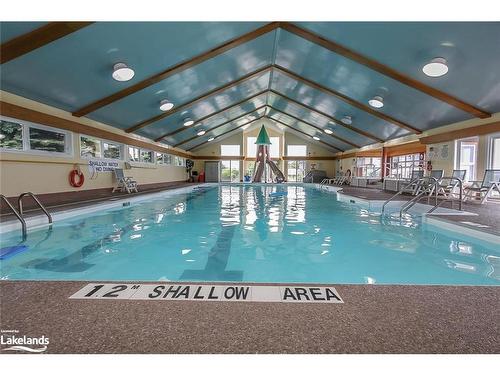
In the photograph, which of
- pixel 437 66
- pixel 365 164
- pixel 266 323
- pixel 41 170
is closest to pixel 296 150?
pixel 365 164

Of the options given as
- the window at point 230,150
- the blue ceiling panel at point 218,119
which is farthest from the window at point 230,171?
the blue ceiling panel at point 218,119

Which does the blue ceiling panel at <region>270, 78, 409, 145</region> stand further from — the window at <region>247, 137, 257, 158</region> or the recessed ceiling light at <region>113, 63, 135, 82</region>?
the window at <region>247, 137, 257, 158</region>

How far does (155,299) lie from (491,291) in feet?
7.02

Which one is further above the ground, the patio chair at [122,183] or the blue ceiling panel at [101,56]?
the blue ceiling panel at [101,56]

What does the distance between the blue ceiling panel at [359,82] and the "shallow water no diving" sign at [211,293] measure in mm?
6715

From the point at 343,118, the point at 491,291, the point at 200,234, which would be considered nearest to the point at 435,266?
the point at 491,291

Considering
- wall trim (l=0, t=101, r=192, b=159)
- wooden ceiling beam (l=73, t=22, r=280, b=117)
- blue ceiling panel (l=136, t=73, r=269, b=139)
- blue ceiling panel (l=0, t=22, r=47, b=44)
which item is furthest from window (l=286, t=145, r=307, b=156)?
blue ceiling panel (l=0, t=22, r=47, b=44)

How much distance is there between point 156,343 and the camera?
1185 mm

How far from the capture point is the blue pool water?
103 inches

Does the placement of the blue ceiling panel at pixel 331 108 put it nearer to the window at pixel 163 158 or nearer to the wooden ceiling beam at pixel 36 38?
the window at pixel 163 158

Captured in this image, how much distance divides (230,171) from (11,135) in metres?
15.5

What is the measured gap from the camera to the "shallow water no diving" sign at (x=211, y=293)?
5.25 ft

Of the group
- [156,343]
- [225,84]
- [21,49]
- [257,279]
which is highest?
[225,84]

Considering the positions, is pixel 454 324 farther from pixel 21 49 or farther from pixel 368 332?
pixel 21 49
